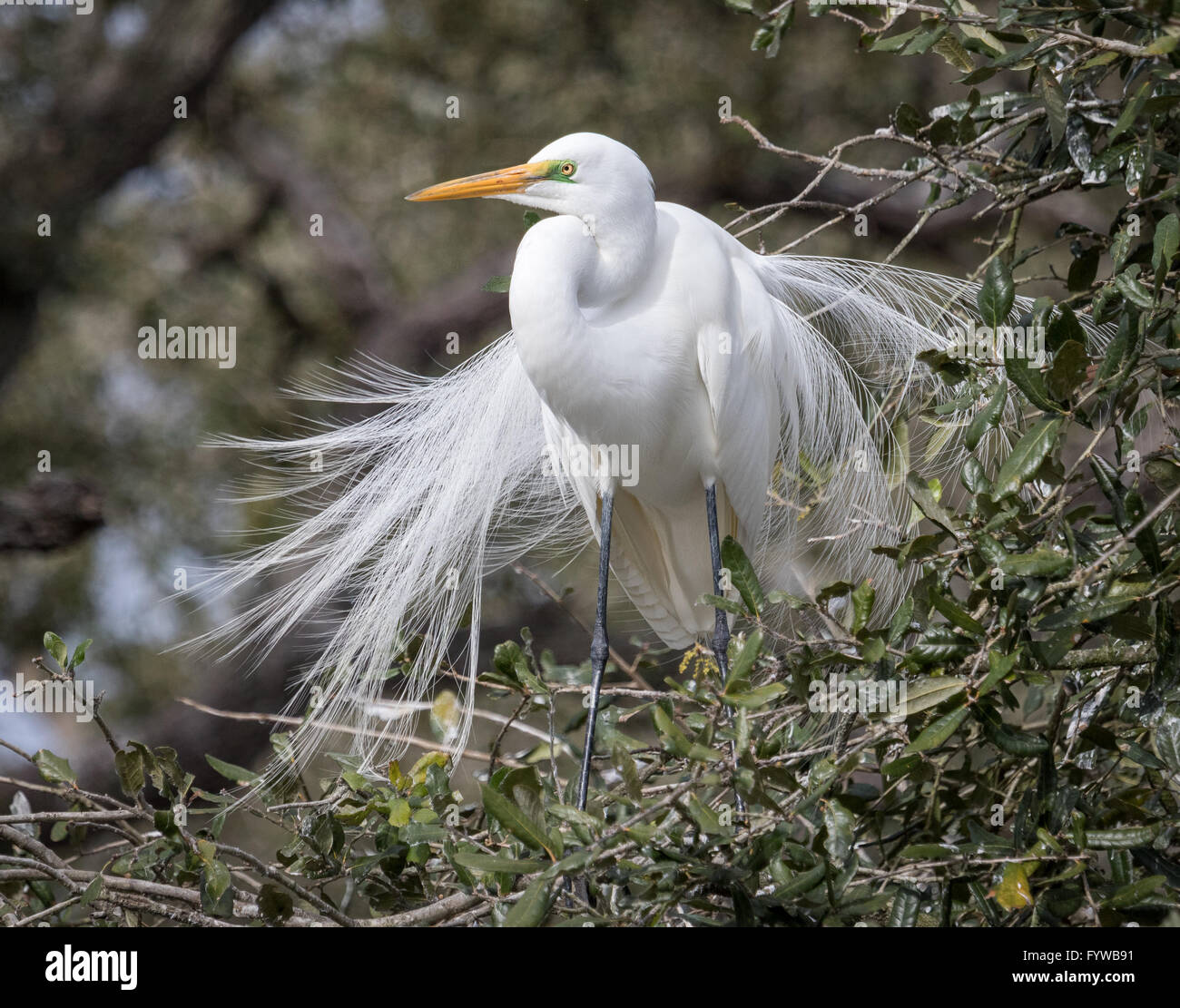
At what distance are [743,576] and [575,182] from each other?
0.62 metres

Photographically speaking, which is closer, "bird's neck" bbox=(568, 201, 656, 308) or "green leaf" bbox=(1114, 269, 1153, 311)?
"green leaf" bbox=(1114, 269, 1153, 311)

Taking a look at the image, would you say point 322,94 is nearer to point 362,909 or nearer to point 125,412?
point 125,412

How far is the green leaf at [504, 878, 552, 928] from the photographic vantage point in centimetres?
94

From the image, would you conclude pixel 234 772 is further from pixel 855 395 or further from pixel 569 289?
pixel 855 395

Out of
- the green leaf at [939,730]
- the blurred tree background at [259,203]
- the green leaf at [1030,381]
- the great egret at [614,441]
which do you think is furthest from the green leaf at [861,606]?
the blurred tree background at [259,203]

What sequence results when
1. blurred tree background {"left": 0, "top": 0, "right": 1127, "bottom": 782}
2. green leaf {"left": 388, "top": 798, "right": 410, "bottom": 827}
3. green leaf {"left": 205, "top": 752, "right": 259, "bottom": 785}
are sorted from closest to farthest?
1. green leaf {"left": 388, "top": 798, "right": 410, "bottom": 827}
2. green leaf {"left": 205, "top": 752, "right": 259, "bottom": 785}
3. blurred tree background {"left": 0, "top": 0, "right": 1127, "bottom": 782}

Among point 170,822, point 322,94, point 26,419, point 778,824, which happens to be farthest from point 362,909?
point 322,94

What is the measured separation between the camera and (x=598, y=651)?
1667 millimetres

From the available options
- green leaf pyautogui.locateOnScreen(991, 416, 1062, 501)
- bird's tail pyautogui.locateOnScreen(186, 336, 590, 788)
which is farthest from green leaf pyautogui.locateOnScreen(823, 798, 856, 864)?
bird's tail pyautogui.locateOnScreen(186, 336, 590, 788)

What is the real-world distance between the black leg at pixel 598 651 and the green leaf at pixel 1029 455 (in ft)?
2.17

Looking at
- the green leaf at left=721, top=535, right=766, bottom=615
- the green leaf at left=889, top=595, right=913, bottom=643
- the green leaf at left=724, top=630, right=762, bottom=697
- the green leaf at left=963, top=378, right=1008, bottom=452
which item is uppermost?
the green leaf at left=963, top=378, right=1008, bottom=452

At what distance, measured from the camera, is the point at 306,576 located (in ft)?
6.06

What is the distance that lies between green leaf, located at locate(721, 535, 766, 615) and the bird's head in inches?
21.7

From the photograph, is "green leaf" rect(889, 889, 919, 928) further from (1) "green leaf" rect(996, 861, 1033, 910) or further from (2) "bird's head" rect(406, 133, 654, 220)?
(2) "bird's head" rect(406, 133, 654, 220)
